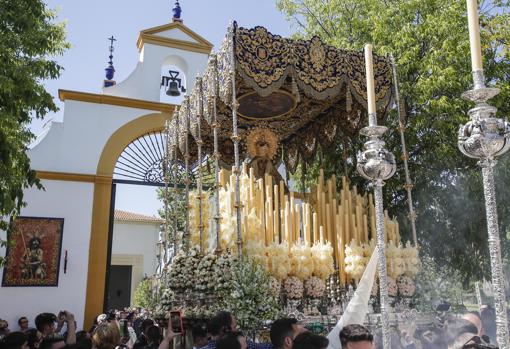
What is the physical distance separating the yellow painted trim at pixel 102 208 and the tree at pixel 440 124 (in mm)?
4246

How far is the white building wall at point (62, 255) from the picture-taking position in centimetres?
956

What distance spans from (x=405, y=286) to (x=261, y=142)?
3455 millimetres

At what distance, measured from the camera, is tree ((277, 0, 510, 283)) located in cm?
869

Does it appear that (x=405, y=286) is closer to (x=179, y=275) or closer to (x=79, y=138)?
(x=179, y=275)

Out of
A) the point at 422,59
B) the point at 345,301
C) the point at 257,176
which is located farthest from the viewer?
the point at 422,59

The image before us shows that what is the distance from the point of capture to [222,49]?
22.5 feet

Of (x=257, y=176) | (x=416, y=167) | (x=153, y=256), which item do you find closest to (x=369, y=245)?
(x=257, y=176)

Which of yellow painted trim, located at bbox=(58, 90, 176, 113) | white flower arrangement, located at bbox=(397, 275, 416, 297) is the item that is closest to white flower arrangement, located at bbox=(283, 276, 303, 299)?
white flower arrangement, located at bbox=(397, 275, 416, 297)

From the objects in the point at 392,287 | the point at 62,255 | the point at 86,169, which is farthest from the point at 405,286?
the point at 86,169

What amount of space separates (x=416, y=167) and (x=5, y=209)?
6975 mm

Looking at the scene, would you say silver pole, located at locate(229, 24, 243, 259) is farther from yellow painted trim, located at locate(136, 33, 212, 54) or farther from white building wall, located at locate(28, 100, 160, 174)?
yellow painted trim, located at locate(136, 33, 212, 54)

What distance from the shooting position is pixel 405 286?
6.85m

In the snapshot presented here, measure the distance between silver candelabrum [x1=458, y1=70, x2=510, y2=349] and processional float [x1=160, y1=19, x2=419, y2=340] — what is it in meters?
3.11

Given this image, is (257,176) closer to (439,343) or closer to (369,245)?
(369,245)
